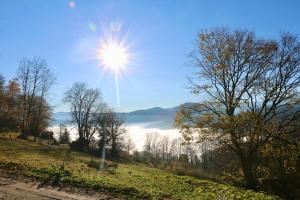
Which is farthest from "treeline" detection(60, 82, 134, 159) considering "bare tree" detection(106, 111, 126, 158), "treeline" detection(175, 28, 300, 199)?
"treeline" detection(175, 28, 300, 199)

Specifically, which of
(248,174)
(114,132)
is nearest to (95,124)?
(114,132)

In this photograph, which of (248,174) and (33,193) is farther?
(248,174)

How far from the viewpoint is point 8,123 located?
2574 inches

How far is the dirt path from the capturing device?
1218 cm

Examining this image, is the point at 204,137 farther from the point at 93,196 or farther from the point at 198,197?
the point at 93,196

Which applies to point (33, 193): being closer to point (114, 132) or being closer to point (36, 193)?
point (36, 193)

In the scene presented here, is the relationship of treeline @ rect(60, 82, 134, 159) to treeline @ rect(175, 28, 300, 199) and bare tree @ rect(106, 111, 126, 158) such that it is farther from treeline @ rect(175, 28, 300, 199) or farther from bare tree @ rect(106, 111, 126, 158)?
treeline @ rect(175, 28, 300, 199)

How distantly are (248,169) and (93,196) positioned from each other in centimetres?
1596

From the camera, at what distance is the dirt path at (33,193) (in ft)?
40.0

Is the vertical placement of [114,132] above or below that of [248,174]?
above

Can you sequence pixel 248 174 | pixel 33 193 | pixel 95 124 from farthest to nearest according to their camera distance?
pixel 95 124 → pixel 248 174 → pixel 33 193

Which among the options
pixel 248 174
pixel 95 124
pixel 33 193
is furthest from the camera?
pixel 95 124

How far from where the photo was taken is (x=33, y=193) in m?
12.8

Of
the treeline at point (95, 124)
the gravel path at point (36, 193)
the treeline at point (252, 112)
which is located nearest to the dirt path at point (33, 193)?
the gravel path at point (36, 193)
